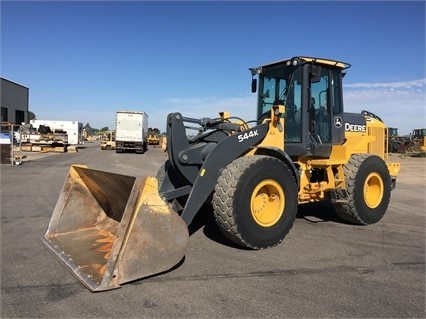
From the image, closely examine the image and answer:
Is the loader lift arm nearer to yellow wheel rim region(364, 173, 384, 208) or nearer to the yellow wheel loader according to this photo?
the yellow wheel loader

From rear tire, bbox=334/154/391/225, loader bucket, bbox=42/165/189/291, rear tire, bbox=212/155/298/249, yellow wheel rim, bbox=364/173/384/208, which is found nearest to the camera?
loader bucket, bbox=42/165/189/291

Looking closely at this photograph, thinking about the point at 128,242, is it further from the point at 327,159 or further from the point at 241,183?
→ the point at 327,159

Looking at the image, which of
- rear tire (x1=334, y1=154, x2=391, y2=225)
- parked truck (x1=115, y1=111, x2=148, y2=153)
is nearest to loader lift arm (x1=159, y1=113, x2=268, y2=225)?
rear tire (x1=334, y1=154, x2=391, y2=225)

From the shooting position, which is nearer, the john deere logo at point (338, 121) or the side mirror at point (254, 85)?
the john deere logo at point (338, 121)

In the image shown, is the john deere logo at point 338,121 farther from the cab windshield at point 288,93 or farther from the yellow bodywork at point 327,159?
the cab windshield at point 288,93

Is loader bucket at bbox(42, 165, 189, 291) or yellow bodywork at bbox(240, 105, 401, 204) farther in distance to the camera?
yellow bodywork at bbox(240, 105, 401, 204)

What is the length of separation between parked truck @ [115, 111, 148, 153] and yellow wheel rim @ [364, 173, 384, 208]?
2915 centimetres

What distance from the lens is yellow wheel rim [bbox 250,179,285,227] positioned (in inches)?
231

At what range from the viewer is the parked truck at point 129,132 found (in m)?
35.5

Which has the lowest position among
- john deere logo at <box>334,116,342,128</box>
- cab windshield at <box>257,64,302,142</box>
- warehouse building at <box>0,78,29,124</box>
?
john deere logo at <box>334,116,342,128</box>

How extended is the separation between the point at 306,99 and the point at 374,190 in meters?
2.37

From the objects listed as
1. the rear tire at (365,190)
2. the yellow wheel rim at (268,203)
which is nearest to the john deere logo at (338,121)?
the rear tire at (365,190)

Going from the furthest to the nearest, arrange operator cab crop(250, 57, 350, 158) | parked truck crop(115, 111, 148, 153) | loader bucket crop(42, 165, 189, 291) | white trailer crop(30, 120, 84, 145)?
white trailer crop(30, 120, 84, 145) → parked truck crop(115, 111, 148, 153) → operator cab crop(250, 57, 350, 158) → loader bucket crop(42, 165, 189, 291)

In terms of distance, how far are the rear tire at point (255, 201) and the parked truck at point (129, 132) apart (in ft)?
99.6
